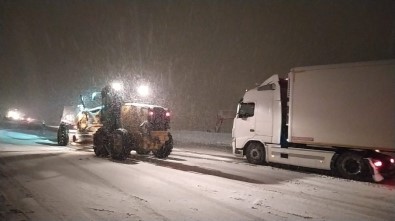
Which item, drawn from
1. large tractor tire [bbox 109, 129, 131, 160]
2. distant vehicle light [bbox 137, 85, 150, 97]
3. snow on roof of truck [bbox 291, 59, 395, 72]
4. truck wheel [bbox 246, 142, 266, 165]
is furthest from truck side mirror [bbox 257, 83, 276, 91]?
distant vehicle light [bbox 137, 85, 150, 97]

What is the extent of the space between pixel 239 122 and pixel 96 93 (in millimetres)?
6705

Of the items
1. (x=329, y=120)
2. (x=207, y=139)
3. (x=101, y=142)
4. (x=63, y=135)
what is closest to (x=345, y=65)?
(x=329, y=120)

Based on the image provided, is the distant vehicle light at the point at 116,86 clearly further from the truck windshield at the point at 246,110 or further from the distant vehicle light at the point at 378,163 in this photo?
the distant vehicle light at the point at 378,163

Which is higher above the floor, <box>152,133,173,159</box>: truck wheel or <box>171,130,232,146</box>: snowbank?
<box>171,130,232,146</box>: snowbank

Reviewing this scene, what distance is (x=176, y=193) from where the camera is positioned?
344 inches

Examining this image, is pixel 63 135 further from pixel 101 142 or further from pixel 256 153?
pixel 256 153

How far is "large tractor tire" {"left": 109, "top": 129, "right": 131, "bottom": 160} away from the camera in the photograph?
14.6m

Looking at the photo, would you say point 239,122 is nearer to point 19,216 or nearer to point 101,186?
point 101,186

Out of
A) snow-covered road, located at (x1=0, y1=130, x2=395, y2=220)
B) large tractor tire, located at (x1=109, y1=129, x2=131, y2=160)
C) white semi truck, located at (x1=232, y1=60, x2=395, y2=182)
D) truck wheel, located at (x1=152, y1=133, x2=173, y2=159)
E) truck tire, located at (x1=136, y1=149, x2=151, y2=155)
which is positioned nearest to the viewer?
snow-covered road, located at (x1=0, y1=130, x2=395, y2=220)

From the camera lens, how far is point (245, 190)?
9.41m

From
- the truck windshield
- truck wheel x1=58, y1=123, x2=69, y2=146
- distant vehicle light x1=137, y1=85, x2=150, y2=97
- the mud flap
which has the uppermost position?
distant vehicle light x1=137, y1=85, x2=150, y2=97

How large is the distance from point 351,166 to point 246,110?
15.9 feet

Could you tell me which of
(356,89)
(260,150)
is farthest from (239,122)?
(356,89)

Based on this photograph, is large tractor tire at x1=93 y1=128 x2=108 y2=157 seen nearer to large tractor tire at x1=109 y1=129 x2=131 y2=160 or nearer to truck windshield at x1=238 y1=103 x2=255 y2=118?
large tractor tire at x1=109 y1=129 x2=131 y2=160
